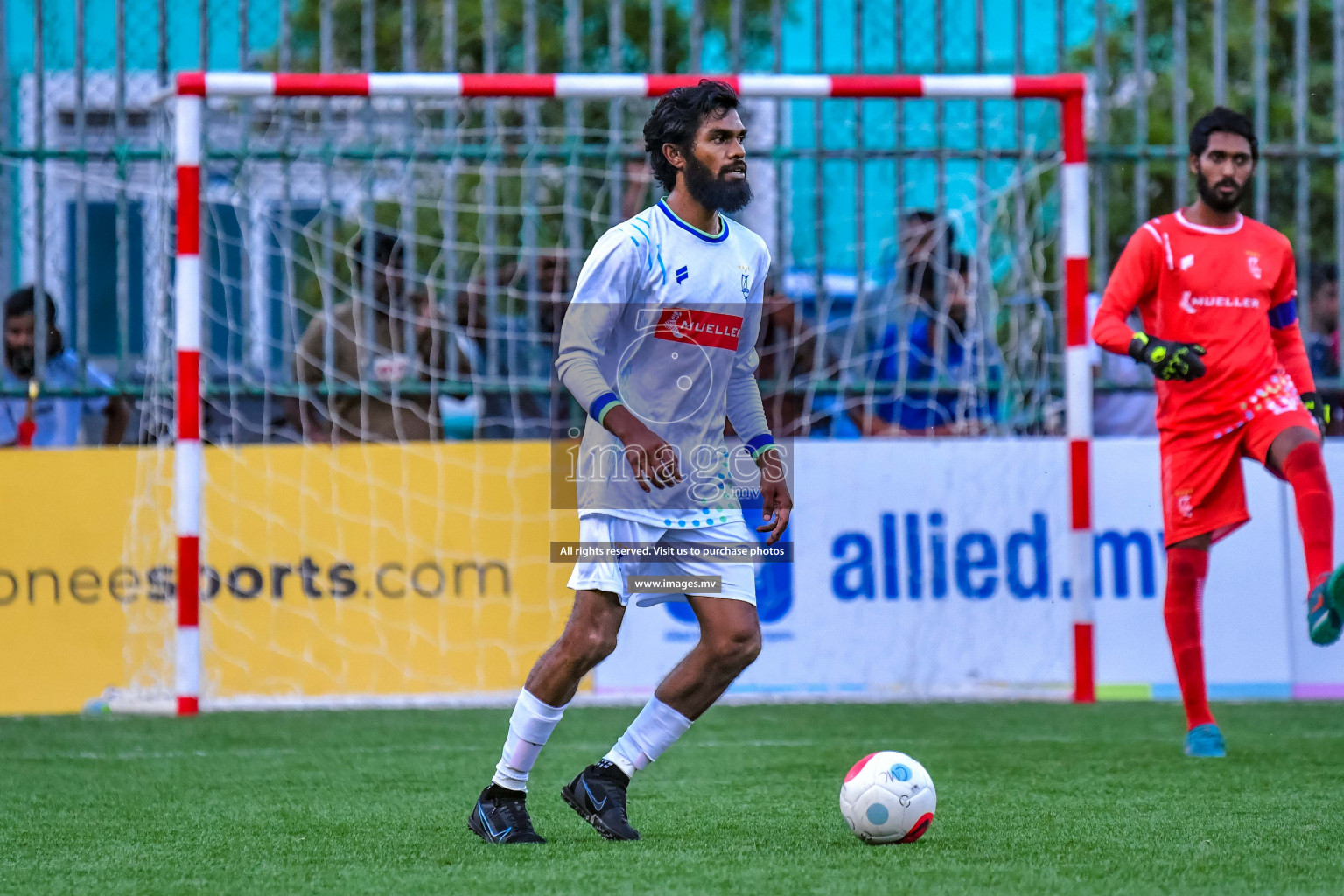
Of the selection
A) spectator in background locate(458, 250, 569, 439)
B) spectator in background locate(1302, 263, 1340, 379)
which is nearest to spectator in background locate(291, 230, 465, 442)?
spectator in background locate(458, 250, 569, 439)

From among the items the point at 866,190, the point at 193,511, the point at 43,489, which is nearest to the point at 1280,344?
the point at 866,190

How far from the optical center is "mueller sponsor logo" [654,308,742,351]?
4324 mm

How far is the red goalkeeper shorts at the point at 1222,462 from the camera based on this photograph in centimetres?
594

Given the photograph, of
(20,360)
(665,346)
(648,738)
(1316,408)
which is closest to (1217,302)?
(1316,408)

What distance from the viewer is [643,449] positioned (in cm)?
396

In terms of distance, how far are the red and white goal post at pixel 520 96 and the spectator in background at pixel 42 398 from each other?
72 centimetres

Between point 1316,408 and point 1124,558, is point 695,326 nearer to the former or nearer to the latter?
point 1316,408

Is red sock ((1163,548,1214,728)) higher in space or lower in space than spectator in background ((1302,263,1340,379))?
lower

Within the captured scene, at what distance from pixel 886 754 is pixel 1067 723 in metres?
2.92

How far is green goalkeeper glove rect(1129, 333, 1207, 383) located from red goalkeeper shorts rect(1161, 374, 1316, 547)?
0.37m

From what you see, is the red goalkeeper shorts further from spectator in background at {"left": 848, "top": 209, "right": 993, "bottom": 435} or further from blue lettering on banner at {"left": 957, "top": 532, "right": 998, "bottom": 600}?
spectator in background at {"left": 848, "top": 209, "right": 993, "bottom": 435}

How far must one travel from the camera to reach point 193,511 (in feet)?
23.6

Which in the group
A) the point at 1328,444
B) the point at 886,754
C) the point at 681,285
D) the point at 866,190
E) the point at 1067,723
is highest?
the point at 866,190

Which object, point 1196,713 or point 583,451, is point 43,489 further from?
point 1196,713
